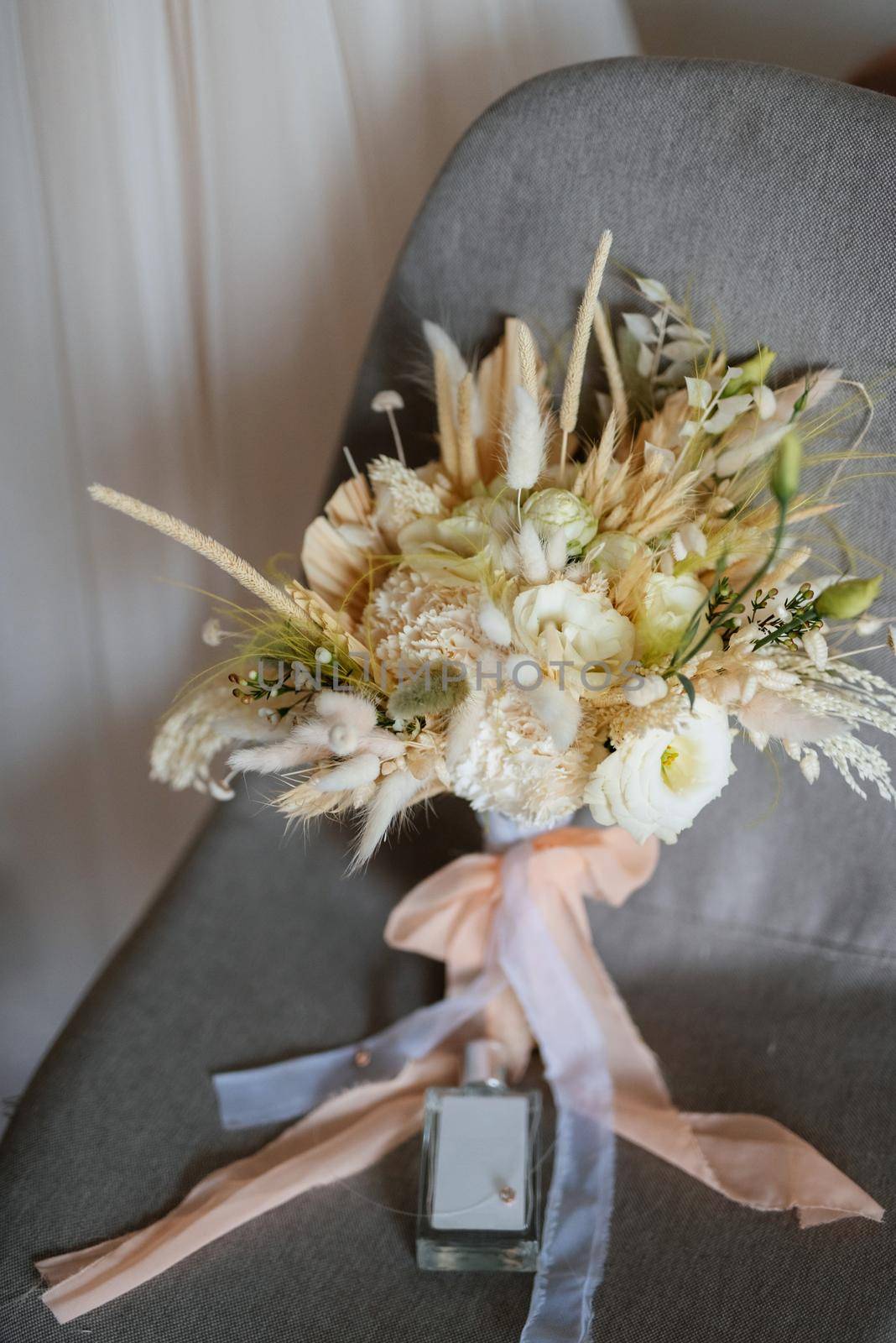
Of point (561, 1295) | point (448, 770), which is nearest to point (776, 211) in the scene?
point (448, 770)

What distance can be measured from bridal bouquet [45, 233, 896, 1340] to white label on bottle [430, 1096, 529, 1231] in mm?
63

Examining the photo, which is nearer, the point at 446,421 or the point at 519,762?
the point at 519,762

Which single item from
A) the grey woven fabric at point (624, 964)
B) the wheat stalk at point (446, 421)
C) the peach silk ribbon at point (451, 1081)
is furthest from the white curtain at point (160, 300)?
the peach silk ribbon at point (451, 1081)

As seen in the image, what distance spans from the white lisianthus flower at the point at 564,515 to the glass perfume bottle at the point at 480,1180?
485 mm

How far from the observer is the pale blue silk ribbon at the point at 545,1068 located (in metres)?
0.80

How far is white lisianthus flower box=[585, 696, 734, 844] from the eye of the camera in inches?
23.4

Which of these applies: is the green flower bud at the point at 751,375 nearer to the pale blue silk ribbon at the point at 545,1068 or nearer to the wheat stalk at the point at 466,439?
the wheat stalk at the point at 466,439

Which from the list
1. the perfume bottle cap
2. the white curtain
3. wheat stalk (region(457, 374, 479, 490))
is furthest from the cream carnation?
the white curtain

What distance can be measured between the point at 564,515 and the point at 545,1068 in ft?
1.85

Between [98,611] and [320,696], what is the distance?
2.51 ft

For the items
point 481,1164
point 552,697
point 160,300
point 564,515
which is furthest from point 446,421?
point 481,1164

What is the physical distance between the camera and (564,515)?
65 centimetres

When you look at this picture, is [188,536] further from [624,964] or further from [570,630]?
[624,964]

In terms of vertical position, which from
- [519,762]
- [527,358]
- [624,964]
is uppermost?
[527,358]
